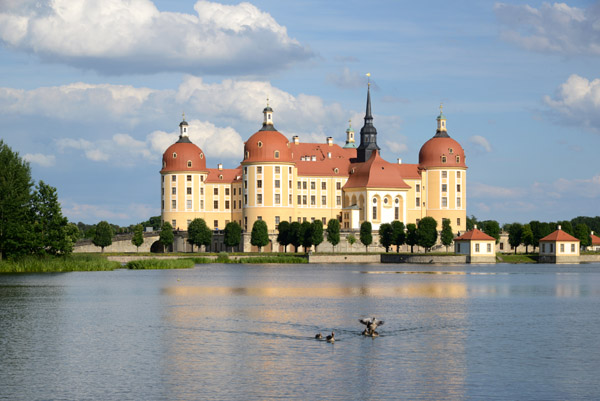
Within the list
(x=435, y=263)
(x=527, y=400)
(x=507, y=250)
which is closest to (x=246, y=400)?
(x=527, y=400)

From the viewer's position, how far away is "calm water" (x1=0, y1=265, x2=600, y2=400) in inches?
1000

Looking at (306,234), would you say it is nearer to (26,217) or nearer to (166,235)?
(166,235)

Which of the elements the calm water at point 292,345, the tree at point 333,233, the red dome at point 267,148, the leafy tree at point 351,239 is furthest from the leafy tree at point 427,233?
the calm water at point 292,345

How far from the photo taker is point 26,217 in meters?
78.3

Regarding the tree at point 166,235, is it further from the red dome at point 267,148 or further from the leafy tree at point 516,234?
the leafy tree at point 516,234

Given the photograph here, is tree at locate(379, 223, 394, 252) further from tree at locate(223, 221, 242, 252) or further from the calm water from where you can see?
the calm water

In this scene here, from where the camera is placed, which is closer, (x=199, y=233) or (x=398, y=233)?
(x=398, y=233)

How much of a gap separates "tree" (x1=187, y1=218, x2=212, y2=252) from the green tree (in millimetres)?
54586

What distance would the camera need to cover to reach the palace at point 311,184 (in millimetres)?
138125

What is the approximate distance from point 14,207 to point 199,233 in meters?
56.5

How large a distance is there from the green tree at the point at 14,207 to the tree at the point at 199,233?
5459 cm

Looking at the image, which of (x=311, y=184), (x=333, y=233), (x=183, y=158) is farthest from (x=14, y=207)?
(x=311, y=184)

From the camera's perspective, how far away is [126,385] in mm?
25828

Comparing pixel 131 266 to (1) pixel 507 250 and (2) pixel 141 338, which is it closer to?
(2) pixel 141 338
